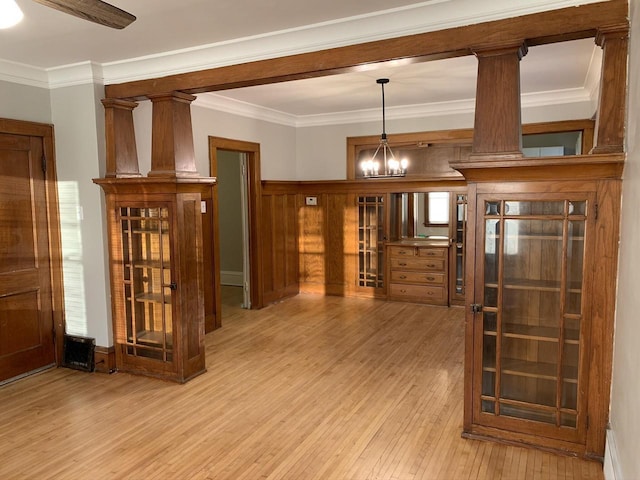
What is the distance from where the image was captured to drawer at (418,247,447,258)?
6598 millimetres

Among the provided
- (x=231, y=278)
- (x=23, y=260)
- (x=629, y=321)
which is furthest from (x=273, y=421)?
(x=231, y=278)

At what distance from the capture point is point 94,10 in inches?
82.8

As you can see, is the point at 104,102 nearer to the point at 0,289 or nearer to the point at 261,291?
the point at 0,289

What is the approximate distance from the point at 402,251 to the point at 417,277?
1.38 feet

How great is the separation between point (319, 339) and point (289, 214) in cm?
247

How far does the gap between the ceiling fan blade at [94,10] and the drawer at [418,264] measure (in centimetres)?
518

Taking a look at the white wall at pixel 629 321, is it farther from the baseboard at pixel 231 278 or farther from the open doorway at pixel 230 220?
the baseboard at pixel 231 278

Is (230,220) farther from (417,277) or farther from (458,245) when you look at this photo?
(458,245)

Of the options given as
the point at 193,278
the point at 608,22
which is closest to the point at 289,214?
the point at 193,278

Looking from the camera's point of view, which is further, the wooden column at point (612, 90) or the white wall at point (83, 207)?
the white wall at point (83, 207)

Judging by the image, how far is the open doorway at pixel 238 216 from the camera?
5807mm

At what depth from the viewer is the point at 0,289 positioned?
4.01 m

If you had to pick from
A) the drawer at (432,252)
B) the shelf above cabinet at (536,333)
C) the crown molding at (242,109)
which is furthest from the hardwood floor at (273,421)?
the crown molding at (242,109)

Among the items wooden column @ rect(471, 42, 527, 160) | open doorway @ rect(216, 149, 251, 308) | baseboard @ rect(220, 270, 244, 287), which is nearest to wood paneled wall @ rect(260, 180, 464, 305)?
open doorway @ rect(216, 149, 251, 308)
